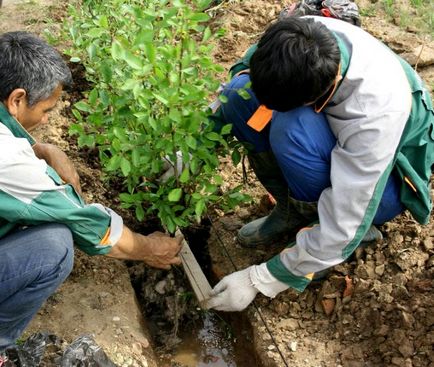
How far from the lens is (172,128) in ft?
7.40

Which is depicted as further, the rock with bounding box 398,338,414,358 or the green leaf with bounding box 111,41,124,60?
the rock with bounding box 398,338,414,358

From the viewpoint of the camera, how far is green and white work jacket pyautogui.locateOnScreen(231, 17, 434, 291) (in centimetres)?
213

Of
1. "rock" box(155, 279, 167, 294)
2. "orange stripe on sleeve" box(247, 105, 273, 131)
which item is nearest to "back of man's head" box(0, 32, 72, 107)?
"orange stripe on sleeve" box(247, 105, 273, 131)

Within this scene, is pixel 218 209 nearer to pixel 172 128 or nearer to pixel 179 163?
pixel 179 163

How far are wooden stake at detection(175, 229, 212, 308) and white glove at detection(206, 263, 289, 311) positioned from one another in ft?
0.42

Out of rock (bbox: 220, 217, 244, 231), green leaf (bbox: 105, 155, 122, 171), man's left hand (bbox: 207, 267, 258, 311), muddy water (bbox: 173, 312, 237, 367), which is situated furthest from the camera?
rock (bbox: 220, 217, 244, 231)

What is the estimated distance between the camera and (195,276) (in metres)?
2.85

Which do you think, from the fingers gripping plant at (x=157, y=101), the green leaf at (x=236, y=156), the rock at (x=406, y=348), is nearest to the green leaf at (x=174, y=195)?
the fingers gripping plant at (x=157, y=101)

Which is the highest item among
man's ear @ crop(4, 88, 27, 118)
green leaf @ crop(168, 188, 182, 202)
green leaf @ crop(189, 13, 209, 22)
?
green leaf @ crop(189, 13, 209, 22)

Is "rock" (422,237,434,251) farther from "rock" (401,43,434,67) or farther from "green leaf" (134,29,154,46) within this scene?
"green leaf" (134,29,154,46)

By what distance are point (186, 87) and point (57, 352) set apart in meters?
1.23

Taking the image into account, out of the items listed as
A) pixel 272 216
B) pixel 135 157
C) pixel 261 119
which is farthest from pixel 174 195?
pixel 272 216

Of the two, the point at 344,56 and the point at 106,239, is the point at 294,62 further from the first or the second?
the point at 106,239

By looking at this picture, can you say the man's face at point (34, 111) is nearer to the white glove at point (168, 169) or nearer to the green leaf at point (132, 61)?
the green leaf at point (132, 61)
